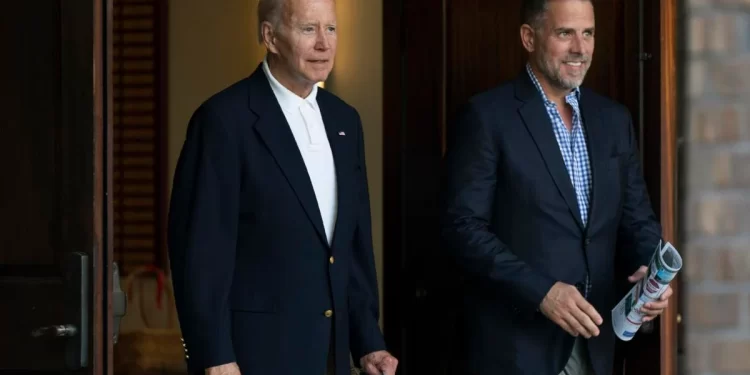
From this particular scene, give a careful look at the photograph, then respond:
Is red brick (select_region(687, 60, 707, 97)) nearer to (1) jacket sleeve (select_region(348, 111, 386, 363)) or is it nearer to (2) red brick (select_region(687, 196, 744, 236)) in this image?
(2) red brick (select_region(687, 196, 744, 236))

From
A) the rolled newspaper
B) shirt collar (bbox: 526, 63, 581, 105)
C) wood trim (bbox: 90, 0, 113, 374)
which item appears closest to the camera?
the rolled newspaper

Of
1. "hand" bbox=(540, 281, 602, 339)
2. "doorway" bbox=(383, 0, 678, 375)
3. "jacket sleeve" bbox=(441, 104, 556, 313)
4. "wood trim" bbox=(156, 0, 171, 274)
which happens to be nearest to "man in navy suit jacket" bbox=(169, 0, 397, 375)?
"jacket sleeve" bbox=(441, 104, 556, 313)

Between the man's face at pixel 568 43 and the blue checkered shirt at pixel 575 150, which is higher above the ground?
the man's face at pixel 568 43

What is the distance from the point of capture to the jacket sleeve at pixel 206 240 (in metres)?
2.76

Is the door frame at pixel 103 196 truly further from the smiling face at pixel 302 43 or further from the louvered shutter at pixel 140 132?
the louvered shutter at pixel 140 132

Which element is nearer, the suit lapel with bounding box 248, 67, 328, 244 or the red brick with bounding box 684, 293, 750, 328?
the red brick with bounding box 684, 293, 750, 328

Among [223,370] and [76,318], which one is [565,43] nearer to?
[223,370]

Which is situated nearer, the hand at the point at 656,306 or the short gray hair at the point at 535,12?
the hand at the point at 656,306

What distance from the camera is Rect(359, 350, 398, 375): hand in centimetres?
298

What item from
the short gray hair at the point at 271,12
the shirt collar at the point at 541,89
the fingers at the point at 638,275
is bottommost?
Answer: the fingers at the point at 638,275

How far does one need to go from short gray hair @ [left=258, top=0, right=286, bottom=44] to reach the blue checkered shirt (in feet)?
2.51

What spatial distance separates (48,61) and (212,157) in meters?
0.49

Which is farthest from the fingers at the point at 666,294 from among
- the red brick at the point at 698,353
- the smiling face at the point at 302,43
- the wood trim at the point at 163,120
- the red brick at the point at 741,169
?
the wood trim at the point at 163,120

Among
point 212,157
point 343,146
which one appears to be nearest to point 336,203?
point 343,146
